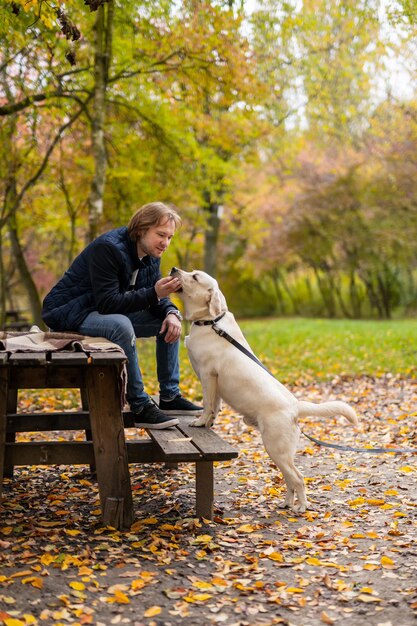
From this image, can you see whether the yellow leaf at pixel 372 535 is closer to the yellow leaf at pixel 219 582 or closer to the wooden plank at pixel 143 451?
the yellow leaf at pixel 219 582

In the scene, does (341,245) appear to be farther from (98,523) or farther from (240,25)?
(98,523)

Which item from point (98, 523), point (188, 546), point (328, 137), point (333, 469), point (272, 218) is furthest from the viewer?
point (272, 218)

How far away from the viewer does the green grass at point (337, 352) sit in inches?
484

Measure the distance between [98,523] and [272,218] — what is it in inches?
1071

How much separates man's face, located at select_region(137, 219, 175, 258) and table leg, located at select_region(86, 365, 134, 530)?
1236 mm

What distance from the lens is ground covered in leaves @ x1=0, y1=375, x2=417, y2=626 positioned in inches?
136

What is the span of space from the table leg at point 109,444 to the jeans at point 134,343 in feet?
1.87

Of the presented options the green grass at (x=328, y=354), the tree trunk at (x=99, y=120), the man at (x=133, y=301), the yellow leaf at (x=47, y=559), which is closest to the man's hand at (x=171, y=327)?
the man at (x=133, y=301)

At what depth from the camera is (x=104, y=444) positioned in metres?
4.51

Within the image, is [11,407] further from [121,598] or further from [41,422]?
[121,598]

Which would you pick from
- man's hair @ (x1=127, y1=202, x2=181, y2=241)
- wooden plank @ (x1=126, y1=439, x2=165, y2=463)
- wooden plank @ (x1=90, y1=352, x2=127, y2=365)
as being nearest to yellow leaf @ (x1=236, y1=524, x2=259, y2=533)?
wooden plank @ (x1=126, y1=439, x2=165, y2=463)

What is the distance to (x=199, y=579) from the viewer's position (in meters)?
3.82

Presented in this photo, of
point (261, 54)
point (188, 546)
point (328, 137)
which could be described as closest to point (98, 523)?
point (188, 546)

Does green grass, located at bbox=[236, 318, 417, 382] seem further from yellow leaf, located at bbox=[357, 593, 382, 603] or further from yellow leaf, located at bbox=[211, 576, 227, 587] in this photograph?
yellow leaf, located at bbox=[357, 593, 382, 603]
